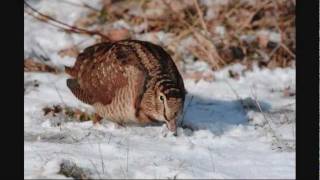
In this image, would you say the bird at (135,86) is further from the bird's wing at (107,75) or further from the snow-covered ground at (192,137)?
the snow-covered ground at (192,137)

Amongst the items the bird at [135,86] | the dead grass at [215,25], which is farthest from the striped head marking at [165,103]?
the dead grass at [215,25]

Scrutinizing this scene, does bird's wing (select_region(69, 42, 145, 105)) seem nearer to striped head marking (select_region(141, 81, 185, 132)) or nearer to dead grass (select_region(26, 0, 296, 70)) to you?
striped head marking (select_region(141, 81, 185, 132))

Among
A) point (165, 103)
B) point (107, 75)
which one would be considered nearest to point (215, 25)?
point (107, 75)

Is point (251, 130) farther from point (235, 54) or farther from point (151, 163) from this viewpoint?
point (235, 54)

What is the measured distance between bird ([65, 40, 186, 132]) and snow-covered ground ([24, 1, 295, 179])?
0.16m

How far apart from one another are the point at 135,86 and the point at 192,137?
58 centimetres

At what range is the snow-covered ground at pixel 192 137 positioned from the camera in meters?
4.97

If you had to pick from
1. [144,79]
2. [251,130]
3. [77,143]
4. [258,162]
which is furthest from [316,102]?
[77,143]

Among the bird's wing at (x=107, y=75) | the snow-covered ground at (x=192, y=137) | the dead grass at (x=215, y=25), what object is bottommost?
the snow-covered ground at (x=192, y=137)

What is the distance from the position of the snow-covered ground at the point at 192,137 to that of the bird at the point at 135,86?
0.52ft

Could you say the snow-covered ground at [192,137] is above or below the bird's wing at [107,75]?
below

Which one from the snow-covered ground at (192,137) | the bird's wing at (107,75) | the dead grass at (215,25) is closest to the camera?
the snow-covered ground at (192,137)

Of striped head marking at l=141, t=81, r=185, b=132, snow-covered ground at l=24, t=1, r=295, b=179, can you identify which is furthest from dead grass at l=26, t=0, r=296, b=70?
striped head marking at l=141, t=81, r=185, b=132

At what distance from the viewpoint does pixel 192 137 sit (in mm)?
5801
